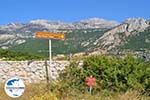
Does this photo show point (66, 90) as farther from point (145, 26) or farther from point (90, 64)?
point (145, 26)

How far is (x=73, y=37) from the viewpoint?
156 metres

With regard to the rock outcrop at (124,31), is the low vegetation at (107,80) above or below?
below

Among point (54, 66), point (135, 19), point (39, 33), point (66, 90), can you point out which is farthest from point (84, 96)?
point (135, 19)

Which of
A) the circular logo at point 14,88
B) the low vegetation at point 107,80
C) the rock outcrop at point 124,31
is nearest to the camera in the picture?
the circular logo at point 14,88

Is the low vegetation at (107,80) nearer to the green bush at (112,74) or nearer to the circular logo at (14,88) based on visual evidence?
the green bush at (112,74)

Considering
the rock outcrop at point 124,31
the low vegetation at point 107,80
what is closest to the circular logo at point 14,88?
the low vegetation at point 107,80

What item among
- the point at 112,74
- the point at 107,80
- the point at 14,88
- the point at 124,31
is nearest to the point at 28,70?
the point at 107,80

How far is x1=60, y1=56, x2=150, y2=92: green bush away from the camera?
688 inches

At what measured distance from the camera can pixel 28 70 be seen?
23.2 m

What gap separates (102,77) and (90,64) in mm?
985

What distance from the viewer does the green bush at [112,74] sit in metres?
17.5

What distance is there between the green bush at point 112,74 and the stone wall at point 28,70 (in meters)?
3.55

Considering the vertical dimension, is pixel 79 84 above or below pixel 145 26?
below

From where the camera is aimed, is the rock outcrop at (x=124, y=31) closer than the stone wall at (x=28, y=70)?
No
